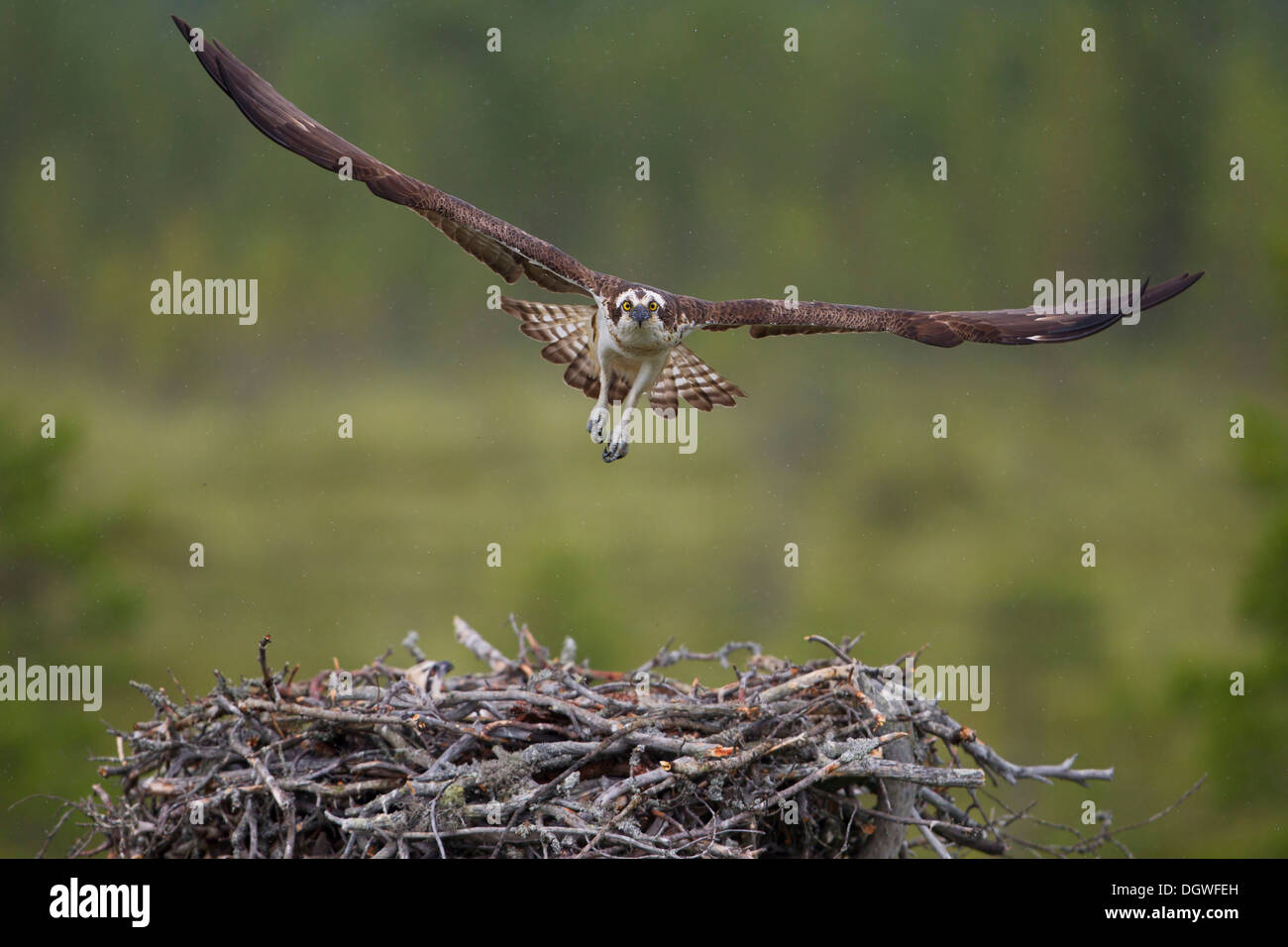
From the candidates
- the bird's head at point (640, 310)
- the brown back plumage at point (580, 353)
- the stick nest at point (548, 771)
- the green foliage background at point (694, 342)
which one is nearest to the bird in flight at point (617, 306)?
the bird's head at point (640, 310)

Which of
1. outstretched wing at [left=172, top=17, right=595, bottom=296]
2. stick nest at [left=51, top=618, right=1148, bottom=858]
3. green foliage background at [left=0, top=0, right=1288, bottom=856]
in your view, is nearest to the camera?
stick nest at [left=51, top=618, right=1148, bottom=858]

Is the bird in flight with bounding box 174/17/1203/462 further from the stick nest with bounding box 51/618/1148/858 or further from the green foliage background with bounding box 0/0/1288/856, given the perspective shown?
the green foliage background with bounding box 0/0/1288/856

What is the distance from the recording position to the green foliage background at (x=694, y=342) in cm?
2772

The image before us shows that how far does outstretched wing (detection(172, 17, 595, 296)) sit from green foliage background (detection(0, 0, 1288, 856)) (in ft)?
53.6

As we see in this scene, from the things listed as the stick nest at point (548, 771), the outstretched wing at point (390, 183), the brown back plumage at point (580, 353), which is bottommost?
the stick nest at point (548, 771)

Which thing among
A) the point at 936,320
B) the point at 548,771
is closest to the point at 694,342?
the point at 936,320

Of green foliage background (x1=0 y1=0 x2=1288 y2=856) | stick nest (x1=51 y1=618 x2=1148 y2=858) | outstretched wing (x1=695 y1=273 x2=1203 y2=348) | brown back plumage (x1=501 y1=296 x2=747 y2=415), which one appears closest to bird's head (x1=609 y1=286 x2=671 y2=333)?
outstretched wing (x1=695 y1=273 x2=1203 y2=348)

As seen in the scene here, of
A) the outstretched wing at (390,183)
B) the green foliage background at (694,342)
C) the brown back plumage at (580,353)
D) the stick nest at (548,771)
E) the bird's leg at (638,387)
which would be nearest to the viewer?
the stick nest at (548,771)

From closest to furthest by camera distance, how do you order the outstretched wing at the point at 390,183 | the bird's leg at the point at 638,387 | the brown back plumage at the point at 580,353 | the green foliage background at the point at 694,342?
the outstretched wing at the point at 390,183 < the bird's leg at the point at 638,387 < the brown back plumage at the point at 580,353 < the green foliage background at the point at 694,342

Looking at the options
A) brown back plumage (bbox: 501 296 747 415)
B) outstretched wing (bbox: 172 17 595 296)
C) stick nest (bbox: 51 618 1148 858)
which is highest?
outstretched wing (bbox: 172 17 595 296)

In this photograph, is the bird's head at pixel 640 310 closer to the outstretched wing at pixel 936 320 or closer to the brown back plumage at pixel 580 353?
Answer: the outstretched wing at pixel 936 320

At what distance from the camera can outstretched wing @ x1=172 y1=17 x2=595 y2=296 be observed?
6051 millimetres

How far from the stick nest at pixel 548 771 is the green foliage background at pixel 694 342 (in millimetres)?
16775

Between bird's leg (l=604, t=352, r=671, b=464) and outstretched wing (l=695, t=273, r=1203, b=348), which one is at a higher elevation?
outstretched wing (l=695, t=273, r=1203, b=348)
